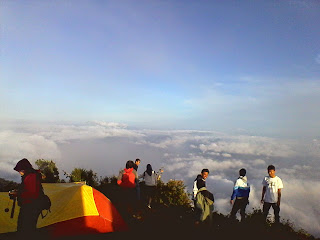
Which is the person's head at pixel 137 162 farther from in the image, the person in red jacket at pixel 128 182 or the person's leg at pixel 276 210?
the person's leg at pixel 276 210

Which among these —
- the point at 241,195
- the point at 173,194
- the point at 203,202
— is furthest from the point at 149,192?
the point at 203,202

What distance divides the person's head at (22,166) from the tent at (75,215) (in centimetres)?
223

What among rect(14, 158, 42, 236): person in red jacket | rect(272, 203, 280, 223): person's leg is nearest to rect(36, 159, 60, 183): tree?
rect(14, 158, 42, 236): person in red jacket

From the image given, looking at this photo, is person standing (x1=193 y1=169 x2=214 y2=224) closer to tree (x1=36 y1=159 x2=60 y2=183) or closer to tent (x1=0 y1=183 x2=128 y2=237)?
tent (x1=0 y1=183 x2=128 y2=237)

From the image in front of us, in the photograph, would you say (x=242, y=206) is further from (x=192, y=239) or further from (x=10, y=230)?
(x=10, y=230)

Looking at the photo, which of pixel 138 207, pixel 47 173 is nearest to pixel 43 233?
pixel 138 207

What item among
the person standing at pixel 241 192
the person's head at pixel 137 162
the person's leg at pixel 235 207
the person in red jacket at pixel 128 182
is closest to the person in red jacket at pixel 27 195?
the person in red jacket at pixel 128 182

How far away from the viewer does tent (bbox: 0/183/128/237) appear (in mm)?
8273

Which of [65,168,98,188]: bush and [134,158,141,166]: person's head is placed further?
[65,168,98,188]: bush

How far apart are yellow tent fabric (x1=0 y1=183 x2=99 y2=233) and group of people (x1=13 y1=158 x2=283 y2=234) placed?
1.30m

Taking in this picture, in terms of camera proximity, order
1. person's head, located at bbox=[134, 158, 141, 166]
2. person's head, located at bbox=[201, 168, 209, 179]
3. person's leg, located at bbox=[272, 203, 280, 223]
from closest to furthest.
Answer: person's head, located at bbox=[201, 168, 209, 179]
person's leg, located at bbox=[272, 203, 280, 223]
person's head, located at bbox=[134, 158, 141, 166]

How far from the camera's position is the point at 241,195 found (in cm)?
973

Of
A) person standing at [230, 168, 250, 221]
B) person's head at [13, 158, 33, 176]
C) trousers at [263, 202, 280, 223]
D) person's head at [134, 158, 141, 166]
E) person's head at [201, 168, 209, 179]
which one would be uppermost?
person's head at [13, 158, 33, 176]

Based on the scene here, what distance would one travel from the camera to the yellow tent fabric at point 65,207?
837 centimetres
